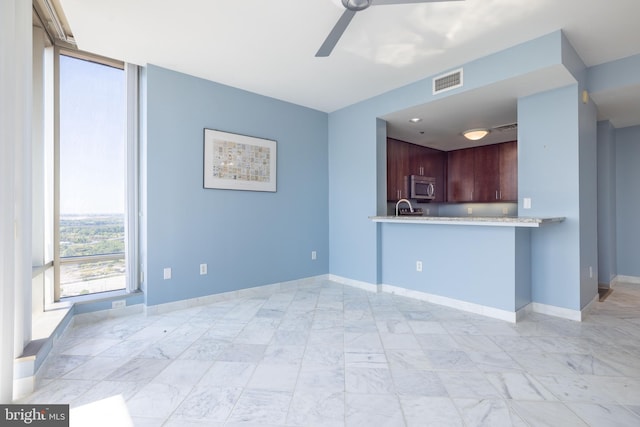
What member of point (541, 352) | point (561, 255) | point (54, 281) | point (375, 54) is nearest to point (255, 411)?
point (541, 352)

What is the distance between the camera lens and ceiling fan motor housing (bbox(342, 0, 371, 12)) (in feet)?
6.18

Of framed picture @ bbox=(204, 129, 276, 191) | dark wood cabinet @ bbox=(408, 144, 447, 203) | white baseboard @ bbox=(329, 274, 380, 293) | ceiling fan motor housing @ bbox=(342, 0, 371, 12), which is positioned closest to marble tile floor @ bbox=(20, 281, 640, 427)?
white baseboard @ bbox=(329, 274, 380, 293)

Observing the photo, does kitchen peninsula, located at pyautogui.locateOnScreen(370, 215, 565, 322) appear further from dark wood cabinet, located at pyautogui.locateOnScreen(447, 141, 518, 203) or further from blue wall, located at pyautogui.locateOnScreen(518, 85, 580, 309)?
dark wood cabinet, located at pyautogui.locateOnScreen(447, 141, 518, 203)

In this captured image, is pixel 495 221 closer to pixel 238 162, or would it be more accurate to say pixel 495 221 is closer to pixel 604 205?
pixel 604 205

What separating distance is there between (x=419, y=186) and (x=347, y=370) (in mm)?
3746

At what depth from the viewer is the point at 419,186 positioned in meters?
5.04

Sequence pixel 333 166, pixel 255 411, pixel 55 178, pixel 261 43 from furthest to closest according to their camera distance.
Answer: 1. pixel 333 166
2. pixel 55 178
3. pixel 261 43
4. pixel 255 411

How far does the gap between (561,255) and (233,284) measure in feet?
11.8

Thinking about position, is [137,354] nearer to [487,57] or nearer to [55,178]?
[55,178]

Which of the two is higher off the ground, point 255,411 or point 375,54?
point 375,54

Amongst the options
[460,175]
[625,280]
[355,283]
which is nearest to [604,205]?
[625,280]

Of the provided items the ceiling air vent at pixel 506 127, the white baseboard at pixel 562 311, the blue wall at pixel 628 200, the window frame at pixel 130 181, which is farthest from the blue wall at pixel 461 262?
the window frame at pixel 130 181

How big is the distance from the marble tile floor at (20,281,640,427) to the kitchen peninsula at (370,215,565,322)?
0.78 ft

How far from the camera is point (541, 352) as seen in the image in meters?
2.20
